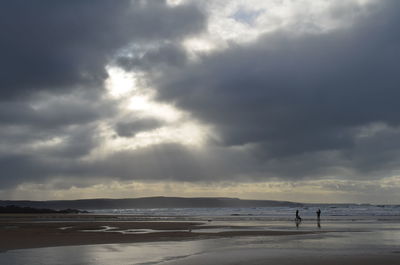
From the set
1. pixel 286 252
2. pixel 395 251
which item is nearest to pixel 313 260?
pixel 286 252

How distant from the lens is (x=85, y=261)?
1895 centimetres

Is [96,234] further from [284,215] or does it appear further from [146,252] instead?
[284,215]

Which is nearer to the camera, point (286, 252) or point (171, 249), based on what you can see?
point (286, 252)

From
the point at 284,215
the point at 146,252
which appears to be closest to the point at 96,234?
the point at 146,252

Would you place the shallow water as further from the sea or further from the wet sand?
the sea

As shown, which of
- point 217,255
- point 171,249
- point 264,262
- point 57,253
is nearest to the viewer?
point 264,262

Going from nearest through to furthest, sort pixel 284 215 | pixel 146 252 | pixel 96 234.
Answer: pixel 146 252, pixel 96 234, pixel 284 215

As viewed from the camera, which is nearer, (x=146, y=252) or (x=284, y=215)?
(x=146, y=252)

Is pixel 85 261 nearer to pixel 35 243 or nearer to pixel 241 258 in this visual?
pixel 241 258

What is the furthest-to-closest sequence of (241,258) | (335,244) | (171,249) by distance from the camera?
(335,244) → (171,249) → (241,258)

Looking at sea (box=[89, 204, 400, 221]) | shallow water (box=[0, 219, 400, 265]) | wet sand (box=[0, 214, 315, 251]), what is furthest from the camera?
sea (box=[89, 204, 400, 221])

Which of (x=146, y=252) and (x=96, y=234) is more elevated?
(x=146, y=252)

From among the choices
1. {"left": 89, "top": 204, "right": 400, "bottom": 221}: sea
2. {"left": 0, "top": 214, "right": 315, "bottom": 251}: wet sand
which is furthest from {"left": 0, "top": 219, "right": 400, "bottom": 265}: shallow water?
{"left": 89, "top": 204, "right": 400, "bottom": 221}: sea

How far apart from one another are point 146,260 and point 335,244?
12358 mm
